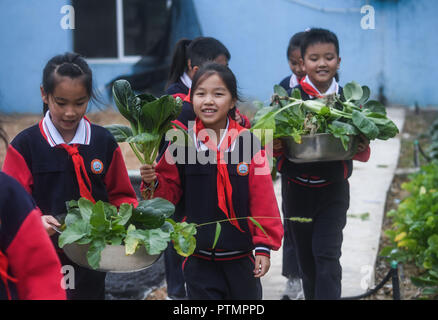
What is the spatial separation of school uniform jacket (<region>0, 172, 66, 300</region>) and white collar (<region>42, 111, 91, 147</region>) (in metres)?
0.89

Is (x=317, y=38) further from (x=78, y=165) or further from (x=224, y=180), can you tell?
(x=78, y=165)

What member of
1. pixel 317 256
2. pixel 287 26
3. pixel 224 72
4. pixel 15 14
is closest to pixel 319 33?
pixel 224 72

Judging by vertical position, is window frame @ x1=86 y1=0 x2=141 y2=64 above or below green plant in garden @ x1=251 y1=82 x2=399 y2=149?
above

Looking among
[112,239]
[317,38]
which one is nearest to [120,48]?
[317,38]

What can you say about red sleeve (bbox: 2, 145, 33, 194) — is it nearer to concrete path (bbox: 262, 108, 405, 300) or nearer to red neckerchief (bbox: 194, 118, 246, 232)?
red neckerchief (bbox: 194, 118, 246, 232)

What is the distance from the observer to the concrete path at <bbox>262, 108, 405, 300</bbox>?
171 inches

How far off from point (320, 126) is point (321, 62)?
1.81 feet

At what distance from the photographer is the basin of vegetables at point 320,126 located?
10.1 ft

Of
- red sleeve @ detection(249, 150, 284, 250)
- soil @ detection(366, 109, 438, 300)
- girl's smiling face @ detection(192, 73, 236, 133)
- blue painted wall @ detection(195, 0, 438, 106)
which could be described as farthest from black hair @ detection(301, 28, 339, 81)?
blue painted wall @ detection(195, 0, 438, 106)

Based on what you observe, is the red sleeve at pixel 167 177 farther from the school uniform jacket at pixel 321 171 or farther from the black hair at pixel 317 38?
the black hair at pixel 317 38

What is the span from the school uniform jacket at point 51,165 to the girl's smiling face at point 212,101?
1.57ft

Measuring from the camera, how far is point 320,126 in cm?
319

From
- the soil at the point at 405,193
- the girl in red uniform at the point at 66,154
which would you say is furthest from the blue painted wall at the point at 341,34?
the girl in red uniform at the point at 66,154
